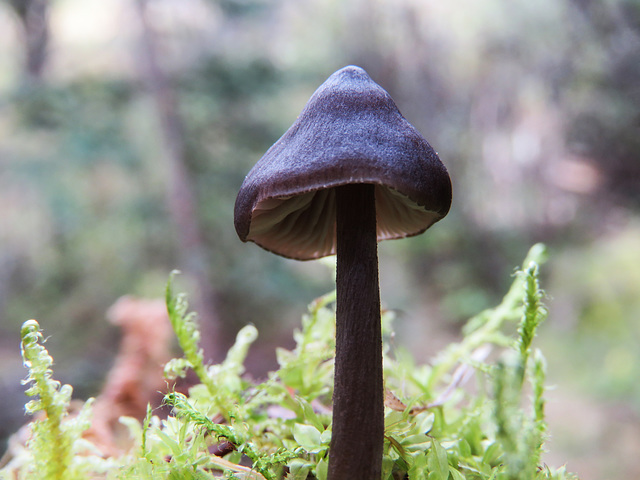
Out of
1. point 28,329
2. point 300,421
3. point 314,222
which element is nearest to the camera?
point 28,329

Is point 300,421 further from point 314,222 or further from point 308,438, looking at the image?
point 314,222

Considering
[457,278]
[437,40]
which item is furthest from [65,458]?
[437,40]

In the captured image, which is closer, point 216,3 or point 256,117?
point 216,3

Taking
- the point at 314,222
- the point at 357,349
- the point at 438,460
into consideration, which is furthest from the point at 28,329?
the point at 438,460

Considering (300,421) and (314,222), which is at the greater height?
(314,222)

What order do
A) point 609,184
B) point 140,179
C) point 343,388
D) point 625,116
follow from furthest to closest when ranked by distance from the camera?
point 140,179, point 609,184, point 625,116, point 343,388

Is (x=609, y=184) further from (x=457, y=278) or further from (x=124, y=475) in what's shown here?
(x=124, y=475)
